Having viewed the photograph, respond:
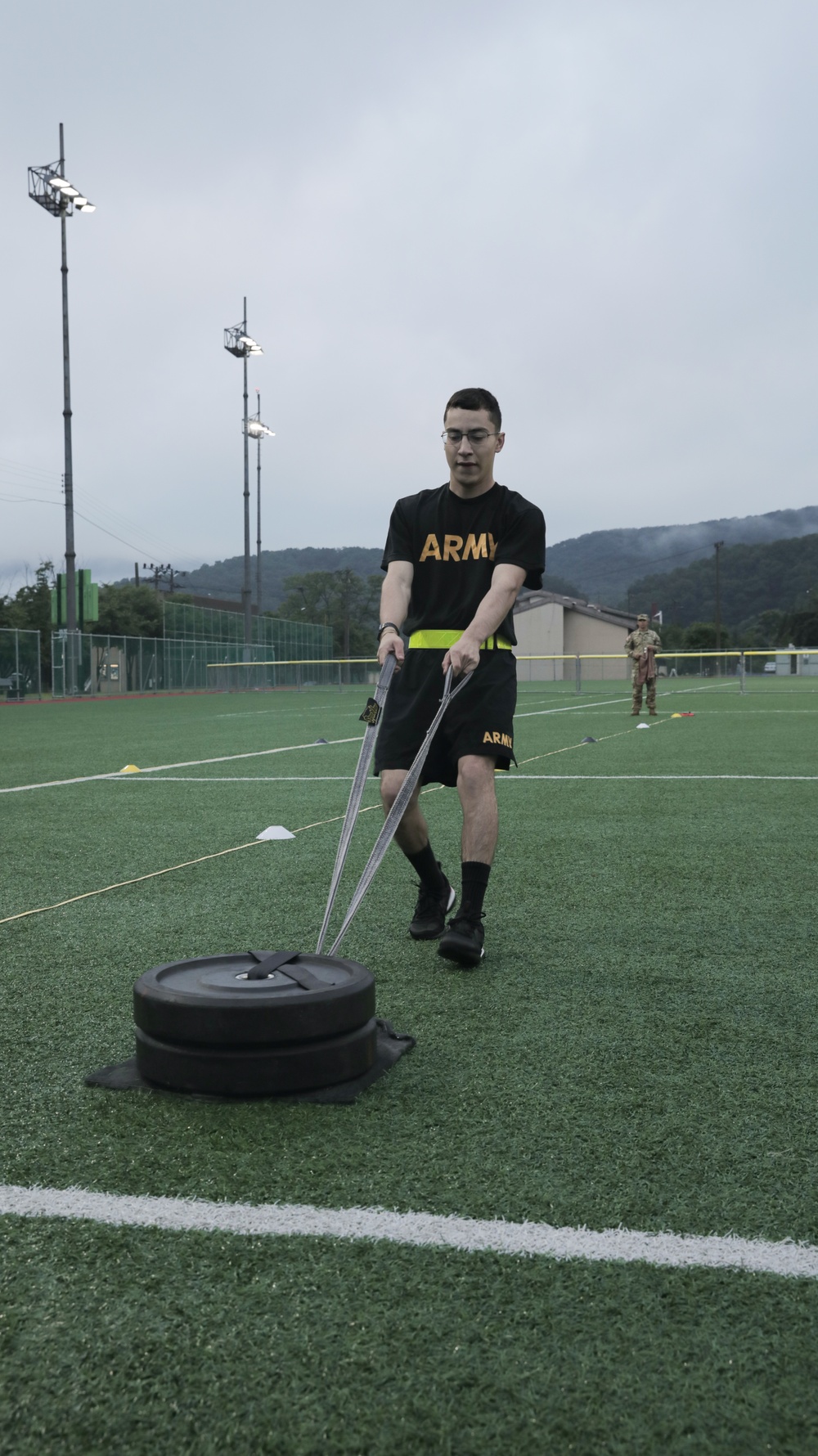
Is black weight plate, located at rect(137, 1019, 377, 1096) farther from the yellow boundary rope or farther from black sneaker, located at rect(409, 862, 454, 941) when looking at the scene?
the yellow boundary rope

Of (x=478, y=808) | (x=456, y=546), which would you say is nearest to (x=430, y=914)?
(x=478, y=808)

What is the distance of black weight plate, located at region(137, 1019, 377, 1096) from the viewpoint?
2402 millimetres

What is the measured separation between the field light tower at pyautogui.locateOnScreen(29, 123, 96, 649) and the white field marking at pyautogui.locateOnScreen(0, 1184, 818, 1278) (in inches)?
1380

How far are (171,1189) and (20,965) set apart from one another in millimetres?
1827

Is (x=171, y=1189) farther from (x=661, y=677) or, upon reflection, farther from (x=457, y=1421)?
(x=661, y=677)

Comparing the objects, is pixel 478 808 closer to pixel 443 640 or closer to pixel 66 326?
pixel 443 640

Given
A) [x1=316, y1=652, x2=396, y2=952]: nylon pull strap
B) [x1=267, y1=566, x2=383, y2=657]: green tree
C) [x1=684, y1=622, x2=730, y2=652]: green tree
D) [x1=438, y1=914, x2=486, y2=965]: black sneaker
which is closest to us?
[x1=316, y1=652, x2=396, y2=952]: nylon pull strap

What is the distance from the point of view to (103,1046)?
2.85 m

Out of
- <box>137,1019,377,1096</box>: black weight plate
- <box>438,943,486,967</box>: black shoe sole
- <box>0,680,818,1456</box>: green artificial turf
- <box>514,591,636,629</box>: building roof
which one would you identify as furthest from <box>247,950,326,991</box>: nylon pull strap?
<box>514,591,636,629</box>: building roof

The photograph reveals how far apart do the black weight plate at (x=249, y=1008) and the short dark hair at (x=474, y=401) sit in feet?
6.96

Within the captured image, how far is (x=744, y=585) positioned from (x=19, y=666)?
121354mm

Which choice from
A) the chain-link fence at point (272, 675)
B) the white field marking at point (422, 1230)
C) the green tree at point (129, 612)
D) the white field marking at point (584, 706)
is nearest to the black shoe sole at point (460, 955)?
the white field marking at point (422, 1230)

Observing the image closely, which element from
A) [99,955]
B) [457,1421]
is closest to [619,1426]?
[457,1421]

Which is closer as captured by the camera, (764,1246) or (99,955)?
(764,1246)
